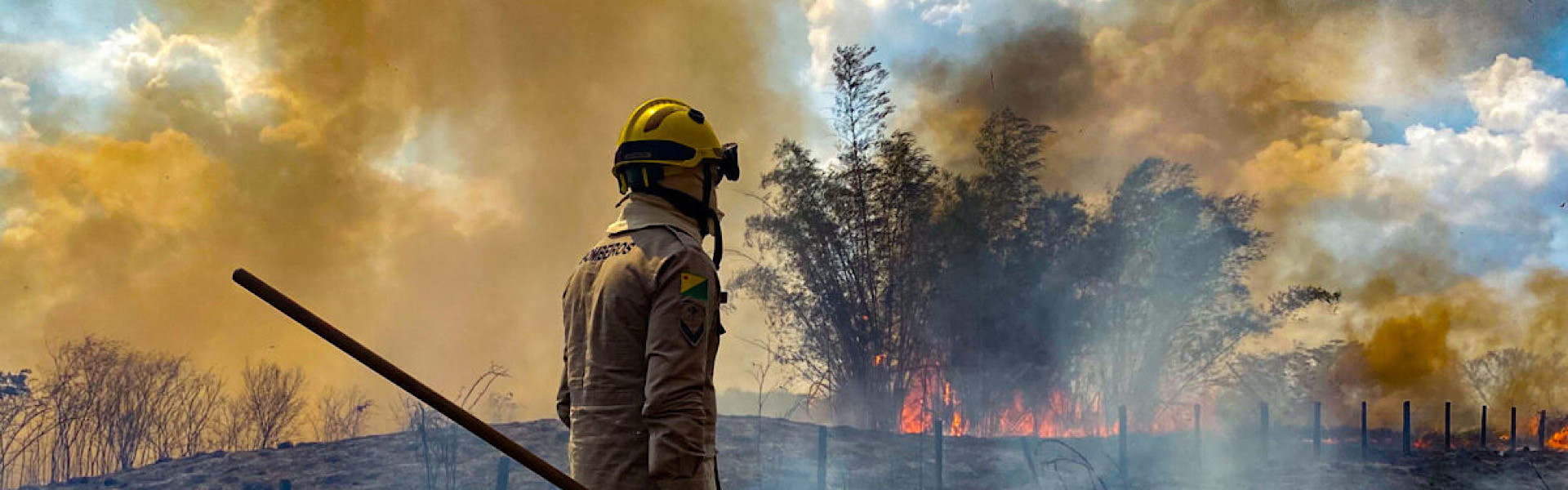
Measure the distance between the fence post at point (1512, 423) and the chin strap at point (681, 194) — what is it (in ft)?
58.1

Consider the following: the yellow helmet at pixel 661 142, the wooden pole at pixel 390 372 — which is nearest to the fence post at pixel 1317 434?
the yellow helmet at pixel 661 142

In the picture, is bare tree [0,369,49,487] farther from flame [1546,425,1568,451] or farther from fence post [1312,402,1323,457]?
flame [1546,425,1568,451]

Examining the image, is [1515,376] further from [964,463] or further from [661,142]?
[661,142]

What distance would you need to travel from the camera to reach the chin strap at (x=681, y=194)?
3.80 metres

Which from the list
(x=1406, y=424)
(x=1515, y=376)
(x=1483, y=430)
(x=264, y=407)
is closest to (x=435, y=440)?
(x=264, y=407)

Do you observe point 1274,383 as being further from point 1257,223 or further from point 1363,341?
Answer: point 1257,223

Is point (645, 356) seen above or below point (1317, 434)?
above

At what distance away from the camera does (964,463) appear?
14883mm

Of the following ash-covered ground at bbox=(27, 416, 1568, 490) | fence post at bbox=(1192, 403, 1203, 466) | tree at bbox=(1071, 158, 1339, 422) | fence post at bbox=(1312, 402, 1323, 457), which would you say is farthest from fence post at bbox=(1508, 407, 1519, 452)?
fence post at bbox=(1192, 403, 1203, 466)

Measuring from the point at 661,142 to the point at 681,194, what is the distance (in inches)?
7.2

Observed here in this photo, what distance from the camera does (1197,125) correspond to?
1822 cm

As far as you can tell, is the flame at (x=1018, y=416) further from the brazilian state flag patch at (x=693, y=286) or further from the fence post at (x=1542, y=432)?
the brazilian state flag patch at (x=693, y=286)

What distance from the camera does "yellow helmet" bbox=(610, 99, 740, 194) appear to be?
3.79 meters

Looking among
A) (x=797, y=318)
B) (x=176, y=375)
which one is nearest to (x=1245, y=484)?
(x=797, y=318)
